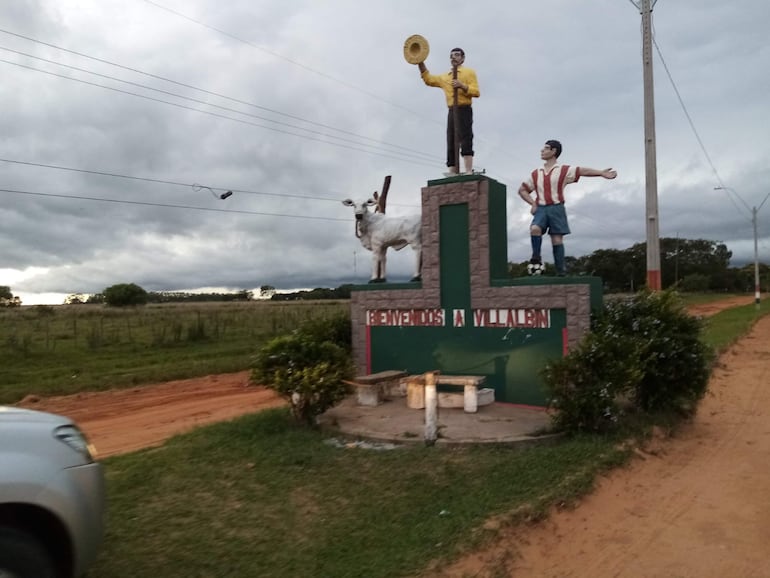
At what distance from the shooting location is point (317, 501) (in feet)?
18.2

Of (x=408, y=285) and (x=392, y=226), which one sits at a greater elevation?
(x=392, y=226)

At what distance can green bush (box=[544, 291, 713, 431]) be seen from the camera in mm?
6965

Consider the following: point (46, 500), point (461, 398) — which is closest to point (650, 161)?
point (461, 398)

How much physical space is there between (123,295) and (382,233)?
4284 cm

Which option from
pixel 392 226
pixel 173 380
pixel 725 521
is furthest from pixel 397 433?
pixel 173 380

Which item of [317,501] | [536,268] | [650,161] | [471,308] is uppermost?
[650,161]

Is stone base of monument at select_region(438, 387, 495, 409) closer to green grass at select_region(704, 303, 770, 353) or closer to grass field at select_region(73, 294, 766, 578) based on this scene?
grass field at select_region(73, 294, 766, 578)

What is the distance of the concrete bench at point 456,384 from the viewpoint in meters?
8.48

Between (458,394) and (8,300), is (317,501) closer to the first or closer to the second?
(458,394)

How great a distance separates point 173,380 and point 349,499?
10882 millimetres

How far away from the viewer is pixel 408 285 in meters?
9.89

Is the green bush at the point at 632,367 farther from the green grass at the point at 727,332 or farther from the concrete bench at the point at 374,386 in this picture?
the green grass at the point at 727,332

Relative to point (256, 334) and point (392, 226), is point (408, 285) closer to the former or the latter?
point (392, 226)

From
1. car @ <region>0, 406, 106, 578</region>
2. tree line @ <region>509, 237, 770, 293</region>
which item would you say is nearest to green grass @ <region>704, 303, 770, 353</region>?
car @ <region>0, 406, 106, 578</region>
